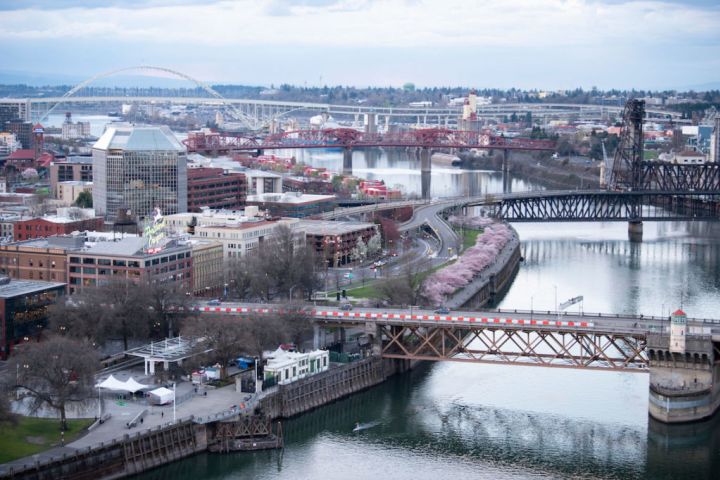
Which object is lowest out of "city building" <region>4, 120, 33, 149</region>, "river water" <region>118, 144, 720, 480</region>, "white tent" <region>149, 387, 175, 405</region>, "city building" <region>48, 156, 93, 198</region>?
"river water" <region>118, 144, 720, 480</region>

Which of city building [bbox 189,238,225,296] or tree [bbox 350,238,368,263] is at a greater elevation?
A: city building [bbox 189,238,225,296]

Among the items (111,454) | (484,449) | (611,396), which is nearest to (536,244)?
(611,396)

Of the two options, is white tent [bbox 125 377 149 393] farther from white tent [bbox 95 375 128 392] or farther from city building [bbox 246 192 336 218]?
city building [bbox 246 192 336 218]

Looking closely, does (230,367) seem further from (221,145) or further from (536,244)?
(221,145)

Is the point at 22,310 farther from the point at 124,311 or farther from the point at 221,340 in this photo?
the point at 221,340

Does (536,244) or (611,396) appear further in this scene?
(536,244)

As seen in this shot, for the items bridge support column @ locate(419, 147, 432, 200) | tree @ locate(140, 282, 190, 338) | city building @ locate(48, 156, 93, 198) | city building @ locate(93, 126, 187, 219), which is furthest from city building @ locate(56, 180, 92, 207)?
tree @ locate(140, 282, 190, 338)

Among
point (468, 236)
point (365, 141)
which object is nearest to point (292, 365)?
point (468, 236)
